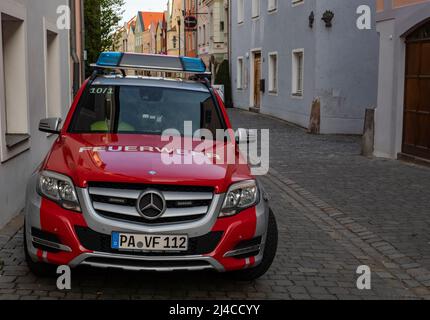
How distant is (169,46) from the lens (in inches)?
3014

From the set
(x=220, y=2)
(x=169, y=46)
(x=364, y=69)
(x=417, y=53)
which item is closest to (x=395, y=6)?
(x=417, y=53)

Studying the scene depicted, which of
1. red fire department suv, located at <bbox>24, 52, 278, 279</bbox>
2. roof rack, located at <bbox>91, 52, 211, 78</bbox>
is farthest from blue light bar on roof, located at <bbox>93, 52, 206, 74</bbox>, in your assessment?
red fire department suv, located at <bbox>24, 52, 278, 279</bbox>

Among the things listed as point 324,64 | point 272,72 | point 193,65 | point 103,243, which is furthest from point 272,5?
point 103,243

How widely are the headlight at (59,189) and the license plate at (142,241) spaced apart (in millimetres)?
372

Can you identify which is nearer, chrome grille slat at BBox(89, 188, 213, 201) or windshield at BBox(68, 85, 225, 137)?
chrome grille slat at BBox(89, 188, 213, 201)

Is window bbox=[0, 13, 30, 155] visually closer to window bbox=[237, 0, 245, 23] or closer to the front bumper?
the front bumper

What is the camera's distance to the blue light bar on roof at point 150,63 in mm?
6943

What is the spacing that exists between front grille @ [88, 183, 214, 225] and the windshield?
130 centimetres

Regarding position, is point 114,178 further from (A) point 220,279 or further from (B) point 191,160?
(A) point 220,279

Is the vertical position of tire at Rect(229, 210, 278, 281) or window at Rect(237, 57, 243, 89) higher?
window at Rect(237, 57, 243, 89)

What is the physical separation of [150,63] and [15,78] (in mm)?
2407

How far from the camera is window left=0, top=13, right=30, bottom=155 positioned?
27.5ft

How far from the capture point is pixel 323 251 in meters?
6.55

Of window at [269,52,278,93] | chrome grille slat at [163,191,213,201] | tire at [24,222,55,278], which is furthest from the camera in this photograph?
window at [269,52,278,93]
